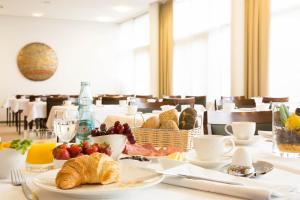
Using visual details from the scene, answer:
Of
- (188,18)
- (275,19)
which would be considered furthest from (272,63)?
(188,18)

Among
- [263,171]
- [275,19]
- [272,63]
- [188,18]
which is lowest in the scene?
[263,171]

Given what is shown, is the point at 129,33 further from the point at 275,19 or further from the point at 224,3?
the point at 275,19

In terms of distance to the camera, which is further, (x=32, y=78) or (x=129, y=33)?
(x=129, y=33)

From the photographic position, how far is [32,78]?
36.0 feet

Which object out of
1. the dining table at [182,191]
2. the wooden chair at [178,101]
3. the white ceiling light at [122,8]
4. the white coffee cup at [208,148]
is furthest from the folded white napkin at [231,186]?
the white ceiling light at [122,8]

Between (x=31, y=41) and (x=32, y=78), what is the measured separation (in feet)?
3.48

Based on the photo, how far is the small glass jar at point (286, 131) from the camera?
1.20m

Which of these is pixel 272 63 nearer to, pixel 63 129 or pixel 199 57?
pixel 199 57

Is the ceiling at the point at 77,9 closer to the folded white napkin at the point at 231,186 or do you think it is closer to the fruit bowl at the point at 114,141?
the fruit bowl at the point at 114,141

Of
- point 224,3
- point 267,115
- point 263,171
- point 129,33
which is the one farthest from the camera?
point 129,33

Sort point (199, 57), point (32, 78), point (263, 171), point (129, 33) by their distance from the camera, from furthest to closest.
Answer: point (129, 33) < point (32, 78) < point (199, 57) < point (263, 171)

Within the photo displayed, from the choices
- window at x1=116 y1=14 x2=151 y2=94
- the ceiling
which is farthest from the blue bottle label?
window at x1=116 y1=14 x2=151 y2=94

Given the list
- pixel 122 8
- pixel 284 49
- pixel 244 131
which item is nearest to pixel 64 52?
pixel 122 8

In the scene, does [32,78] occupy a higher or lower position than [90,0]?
lower
